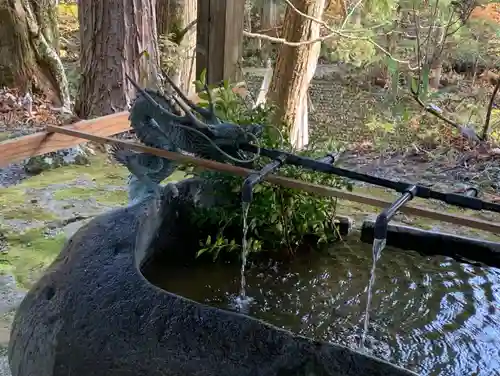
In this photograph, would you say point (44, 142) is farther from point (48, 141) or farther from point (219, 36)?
point (219, 36)

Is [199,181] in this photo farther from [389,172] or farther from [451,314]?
[389,172]

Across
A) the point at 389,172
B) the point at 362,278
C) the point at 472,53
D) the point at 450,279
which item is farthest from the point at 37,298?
the point at 472,53

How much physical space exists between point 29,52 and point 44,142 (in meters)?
3.95

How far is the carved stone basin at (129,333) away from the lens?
1.20m

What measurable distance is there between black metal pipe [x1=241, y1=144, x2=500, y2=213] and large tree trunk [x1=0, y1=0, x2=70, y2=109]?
171 inches

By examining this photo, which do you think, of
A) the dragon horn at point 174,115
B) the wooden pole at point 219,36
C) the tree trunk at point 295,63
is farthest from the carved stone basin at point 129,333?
the tree trunk at point 295,63

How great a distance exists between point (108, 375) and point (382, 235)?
69 centimetres

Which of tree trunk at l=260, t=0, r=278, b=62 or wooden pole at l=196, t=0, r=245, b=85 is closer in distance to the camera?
wooden pole at l=196, t=0, r=245, b=85

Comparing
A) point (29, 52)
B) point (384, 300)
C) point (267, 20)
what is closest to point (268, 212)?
point (384, 300)

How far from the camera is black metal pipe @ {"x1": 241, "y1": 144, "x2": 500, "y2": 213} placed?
1.47 metres

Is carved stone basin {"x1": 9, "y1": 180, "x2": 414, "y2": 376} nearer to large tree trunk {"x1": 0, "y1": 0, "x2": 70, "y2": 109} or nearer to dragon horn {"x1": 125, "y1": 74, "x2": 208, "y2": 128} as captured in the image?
dragon horn {"x1": 125, "y1": 74, "x2": 208, "y2": 128}

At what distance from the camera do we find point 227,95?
249 cm

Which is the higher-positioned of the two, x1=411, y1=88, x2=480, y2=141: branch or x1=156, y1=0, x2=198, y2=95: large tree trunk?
x1=156, y1=0, x2=198, y2=95: large tree trunk

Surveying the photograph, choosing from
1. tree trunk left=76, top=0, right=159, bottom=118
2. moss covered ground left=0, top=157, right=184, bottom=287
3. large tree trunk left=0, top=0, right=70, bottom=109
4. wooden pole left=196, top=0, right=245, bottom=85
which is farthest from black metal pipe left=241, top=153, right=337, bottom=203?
large tree trunk left=0, top=0, right=70, bottom=109
